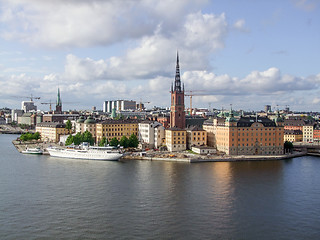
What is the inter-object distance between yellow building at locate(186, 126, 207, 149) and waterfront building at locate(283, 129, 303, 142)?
2459cm

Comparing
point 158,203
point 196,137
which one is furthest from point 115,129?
point 158,203

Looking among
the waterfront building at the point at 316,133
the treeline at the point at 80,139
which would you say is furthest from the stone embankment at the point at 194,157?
the waterfront building at the point at 316,133

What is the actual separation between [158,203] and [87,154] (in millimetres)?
26933

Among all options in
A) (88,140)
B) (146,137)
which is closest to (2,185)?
(88,140)

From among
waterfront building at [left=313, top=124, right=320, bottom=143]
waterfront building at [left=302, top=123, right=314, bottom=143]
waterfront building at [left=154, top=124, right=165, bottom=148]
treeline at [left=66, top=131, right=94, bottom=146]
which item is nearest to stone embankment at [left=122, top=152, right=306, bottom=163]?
waterfront building at [left=154, top=124, right=165, bottom=148]

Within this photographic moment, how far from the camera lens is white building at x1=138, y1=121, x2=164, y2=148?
2581 inches

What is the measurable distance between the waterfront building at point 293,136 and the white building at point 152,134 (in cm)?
2885

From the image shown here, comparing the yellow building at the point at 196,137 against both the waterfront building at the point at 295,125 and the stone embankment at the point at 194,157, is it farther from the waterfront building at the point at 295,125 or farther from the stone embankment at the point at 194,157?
the waterfront building at the point at 295,125

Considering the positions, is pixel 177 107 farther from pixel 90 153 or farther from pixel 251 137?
pixel 90 153

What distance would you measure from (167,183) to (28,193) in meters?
12.0

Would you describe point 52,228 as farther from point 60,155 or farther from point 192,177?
point 60,155

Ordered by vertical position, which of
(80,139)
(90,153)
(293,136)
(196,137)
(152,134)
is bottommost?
(90,153)

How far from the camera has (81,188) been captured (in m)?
32.2

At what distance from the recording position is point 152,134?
66438 mm
